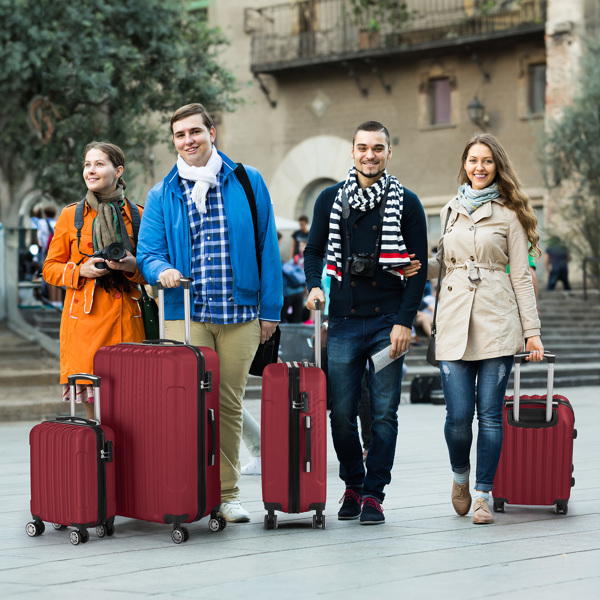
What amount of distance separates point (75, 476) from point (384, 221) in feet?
6.33

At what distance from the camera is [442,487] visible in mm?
7559

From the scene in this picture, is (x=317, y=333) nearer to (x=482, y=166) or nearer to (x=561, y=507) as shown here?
(x=482, y=166)

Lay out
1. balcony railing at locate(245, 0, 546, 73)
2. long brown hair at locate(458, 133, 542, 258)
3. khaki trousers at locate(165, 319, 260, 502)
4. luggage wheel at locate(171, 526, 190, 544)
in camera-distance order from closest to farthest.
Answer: luggage wheel at locate(171, 526, 190, 544) < khaki trousers at locate(165, 319, 260, 502) < long brown hair at locate(458, 133, 542, 258) < balcony railing at locate(245, 0, 546, 73)

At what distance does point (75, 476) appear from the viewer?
567cm

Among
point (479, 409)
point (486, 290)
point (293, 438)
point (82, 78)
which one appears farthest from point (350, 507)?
point (82, 78)

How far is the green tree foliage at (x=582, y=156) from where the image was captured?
92.9ft

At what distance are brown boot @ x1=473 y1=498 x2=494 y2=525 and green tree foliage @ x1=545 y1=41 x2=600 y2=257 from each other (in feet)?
75.0

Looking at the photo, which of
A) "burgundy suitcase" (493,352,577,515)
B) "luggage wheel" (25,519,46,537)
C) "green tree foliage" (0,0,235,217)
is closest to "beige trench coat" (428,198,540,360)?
"burgundy suitcase" (493,352,577,515)

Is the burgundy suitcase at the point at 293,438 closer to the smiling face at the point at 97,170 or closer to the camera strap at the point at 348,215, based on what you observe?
the camera strap at the point at 348,215

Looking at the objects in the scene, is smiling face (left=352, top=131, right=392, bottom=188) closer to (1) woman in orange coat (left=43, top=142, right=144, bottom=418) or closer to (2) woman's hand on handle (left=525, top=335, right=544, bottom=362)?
(2) woman's hand on handle (left=525, top=335, right=544, bottom=362)

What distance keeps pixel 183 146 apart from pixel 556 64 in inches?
998

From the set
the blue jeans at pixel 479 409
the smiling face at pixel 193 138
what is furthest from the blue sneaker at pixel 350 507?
the smiling face at pixel 193 138

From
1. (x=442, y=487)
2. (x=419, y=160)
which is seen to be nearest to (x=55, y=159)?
(x=442, y=487)

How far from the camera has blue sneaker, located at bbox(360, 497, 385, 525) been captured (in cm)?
607
